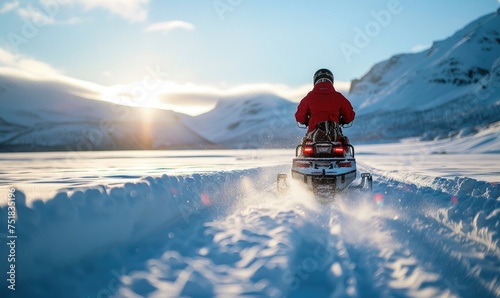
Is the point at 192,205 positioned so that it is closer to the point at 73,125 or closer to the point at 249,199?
the point at 249,199

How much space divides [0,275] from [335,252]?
10.6ft

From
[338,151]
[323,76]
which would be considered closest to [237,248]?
[338,151]

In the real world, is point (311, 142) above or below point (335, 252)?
above

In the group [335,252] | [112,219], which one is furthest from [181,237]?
[335,252]

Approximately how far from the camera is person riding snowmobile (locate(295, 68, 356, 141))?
22.9 feet

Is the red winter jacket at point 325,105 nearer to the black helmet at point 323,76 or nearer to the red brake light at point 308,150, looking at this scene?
the black helmet at point 323,76

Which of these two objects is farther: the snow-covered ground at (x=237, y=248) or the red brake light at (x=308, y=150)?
the red brake light at (x=308, y=150)

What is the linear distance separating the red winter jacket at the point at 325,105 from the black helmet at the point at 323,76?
0.50 ft

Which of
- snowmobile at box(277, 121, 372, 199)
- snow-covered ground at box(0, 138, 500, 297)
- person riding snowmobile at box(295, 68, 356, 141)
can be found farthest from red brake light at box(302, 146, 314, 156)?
snow-covered ground at box(0, 138, 500, 297)

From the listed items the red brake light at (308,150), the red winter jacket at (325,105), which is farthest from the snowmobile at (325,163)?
the red winter jacket at (325,105)

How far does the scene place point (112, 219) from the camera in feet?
13.2

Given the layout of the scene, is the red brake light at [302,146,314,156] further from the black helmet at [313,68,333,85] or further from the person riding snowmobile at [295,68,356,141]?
the black helmet at [313,68,333,85]

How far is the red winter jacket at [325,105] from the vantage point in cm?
697

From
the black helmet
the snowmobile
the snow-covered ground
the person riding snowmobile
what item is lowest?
the snow-covered ground
